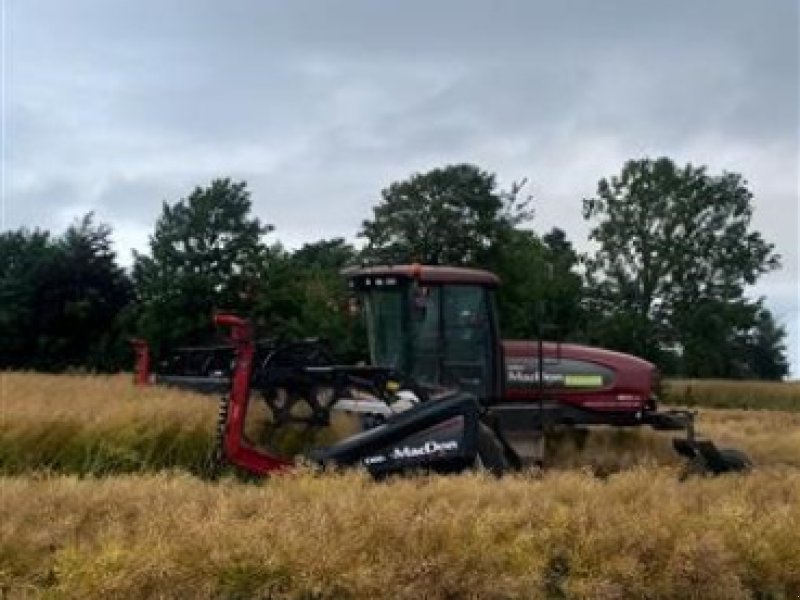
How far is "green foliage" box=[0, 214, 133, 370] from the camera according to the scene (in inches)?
1642

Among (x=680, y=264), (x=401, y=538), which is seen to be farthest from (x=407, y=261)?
(x=401, y=538)

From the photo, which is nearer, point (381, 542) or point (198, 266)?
point (381, 542)

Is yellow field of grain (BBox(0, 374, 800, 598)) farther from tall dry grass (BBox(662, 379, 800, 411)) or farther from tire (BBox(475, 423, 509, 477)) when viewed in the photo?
tall dry grass (BBox(662, 379, 800, 411))

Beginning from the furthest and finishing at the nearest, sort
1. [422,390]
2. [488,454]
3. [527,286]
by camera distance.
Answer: [527,286], [422,390], [488,454]

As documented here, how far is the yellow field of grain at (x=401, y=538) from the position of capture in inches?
195

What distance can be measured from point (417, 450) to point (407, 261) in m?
40.4

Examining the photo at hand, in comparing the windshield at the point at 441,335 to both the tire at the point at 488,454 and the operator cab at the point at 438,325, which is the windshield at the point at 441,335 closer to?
the operator cab at the point at 438,325

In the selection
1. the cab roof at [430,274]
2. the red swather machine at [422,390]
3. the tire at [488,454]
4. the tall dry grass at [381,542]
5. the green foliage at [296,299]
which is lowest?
the tall dry grass at [381,542]

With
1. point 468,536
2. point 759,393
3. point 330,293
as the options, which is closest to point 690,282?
point 759,393

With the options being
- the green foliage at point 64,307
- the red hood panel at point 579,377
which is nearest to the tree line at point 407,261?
the green foliage at point 64,307

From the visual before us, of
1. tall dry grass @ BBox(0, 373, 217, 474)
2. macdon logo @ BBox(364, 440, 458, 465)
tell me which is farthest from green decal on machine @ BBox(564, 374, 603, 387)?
macdon logo @ BBox(364, 440, 458, 465)

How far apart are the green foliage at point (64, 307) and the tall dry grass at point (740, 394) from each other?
72.5ft

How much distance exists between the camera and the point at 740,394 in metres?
51.2

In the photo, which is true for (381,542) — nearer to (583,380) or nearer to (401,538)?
(401,538)
